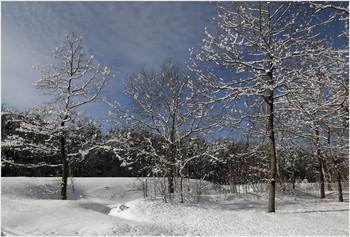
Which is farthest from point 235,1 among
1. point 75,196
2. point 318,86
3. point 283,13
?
point 75,196

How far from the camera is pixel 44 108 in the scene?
9836 millimetres

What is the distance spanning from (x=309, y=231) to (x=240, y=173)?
1267cm

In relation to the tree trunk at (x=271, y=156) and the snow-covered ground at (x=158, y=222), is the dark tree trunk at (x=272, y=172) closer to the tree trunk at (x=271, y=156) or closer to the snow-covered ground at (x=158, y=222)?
the tree trunk at (x=271, y=156)

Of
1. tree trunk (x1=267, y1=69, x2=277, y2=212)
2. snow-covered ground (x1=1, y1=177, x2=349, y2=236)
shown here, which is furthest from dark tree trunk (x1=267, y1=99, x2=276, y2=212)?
snow-covered ground (x1=1, y1=177, x2=349, y2=236)

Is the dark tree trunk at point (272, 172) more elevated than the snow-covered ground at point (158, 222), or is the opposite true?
the dark tree trunk at point (272, 172)

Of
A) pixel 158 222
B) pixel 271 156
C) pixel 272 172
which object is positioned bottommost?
pixel 158 222

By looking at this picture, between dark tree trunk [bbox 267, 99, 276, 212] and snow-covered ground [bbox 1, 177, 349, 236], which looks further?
dark tree trunk [bbox 267, 99, 276, 212]

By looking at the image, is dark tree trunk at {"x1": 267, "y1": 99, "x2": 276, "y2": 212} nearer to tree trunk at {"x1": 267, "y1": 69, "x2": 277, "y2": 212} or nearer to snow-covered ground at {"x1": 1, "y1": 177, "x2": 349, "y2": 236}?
tree trunk at {"x1": 267, "y1": 69, "x2": 277, "y2": 212}

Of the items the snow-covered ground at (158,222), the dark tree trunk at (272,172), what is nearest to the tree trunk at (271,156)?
the dark tree trunk at (272,172)

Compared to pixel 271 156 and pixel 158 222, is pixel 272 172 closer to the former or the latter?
pixel 271 156

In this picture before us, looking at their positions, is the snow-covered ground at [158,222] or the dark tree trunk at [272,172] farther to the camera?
the dark tree trunk at [272,172]

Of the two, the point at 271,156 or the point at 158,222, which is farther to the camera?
the point at 271,156

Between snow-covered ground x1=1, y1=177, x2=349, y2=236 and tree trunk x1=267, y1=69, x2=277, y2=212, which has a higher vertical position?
tree trunk x1=267, y1=69, x2=277, y2=212

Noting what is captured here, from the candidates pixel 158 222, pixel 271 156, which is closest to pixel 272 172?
pixel 271 156
